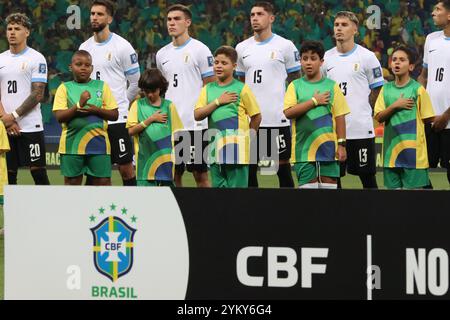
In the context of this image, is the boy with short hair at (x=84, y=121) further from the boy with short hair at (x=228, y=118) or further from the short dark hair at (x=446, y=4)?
the short dark hair at (x=446, y=4)

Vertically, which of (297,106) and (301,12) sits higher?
(301,12)

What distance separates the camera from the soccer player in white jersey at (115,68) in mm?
10461

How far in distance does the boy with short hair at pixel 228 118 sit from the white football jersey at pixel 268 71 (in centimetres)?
118

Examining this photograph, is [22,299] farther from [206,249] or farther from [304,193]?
[304,193]

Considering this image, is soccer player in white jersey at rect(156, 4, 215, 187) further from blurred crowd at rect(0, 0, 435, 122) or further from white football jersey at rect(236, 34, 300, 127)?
blurred crowd at rect(0, 0, 435, 122)

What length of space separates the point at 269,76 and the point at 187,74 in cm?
73

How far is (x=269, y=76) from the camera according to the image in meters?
10.6

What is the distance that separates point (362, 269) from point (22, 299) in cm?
156

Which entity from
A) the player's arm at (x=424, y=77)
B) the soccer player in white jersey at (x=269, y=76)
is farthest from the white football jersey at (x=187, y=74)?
the player's arm at (x=424, y=77)

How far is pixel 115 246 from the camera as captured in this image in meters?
5.47

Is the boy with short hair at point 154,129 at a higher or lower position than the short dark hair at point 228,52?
lower

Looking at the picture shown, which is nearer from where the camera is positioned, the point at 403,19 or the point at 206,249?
the point at 206,249

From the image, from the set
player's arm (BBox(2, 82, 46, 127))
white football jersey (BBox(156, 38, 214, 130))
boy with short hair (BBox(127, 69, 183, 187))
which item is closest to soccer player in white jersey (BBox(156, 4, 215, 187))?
white football jersey (BBox(156, 38, 214, 130))
